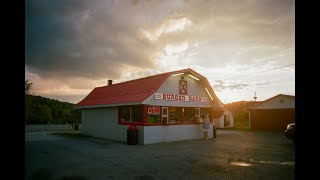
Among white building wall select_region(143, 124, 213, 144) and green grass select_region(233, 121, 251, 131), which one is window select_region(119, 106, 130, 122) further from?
green grass select_region(233, 121, 251, 131)

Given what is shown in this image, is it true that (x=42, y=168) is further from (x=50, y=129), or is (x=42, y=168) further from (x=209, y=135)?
(x=50, y=129)

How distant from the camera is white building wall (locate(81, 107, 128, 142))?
71.7ft

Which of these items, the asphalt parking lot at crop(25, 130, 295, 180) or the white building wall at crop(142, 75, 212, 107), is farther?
the white building wall at crop(142, 75, 212, 107)

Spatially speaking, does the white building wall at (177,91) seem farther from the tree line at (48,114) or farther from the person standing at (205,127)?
the tree line at (48,114)

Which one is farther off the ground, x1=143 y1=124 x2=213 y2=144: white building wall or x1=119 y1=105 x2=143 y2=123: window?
x1=119 y1=105 x2=143 y2=123: window

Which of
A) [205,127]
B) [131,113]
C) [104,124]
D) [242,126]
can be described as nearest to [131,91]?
[131,113]

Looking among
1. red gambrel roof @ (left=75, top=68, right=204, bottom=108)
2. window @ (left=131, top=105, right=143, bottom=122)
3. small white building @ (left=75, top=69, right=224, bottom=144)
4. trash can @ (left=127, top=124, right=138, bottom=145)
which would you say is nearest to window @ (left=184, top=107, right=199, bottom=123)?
small white building @ (left=75, top=69, right=224, bottom=144)

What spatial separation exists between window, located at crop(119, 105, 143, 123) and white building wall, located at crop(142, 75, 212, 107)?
49.7 inches

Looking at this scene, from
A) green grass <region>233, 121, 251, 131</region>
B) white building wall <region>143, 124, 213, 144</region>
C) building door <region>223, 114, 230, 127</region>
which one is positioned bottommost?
green grass <region>233, 121, 251, 131</region>

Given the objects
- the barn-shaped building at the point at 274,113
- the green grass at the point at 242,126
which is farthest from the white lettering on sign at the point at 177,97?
the green grass at the point at 242,126

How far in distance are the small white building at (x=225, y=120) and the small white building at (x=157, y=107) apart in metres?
18.2

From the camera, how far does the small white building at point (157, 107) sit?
19688 millimetres
